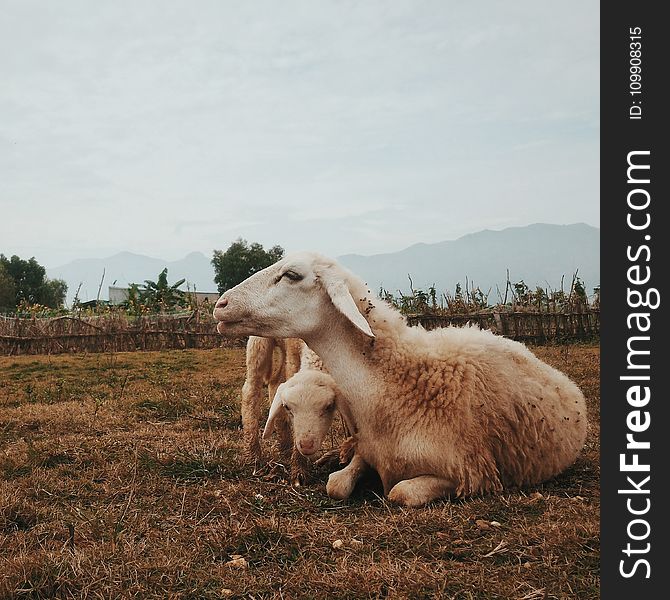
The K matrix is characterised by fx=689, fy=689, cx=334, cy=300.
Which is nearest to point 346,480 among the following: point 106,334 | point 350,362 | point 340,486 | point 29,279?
point 340,486

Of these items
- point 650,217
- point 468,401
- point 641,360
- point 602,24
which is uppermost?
point 602,24

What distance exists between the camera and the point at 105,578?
285cm

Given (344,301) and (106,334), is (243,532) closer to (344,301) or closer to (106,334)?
(344,301)

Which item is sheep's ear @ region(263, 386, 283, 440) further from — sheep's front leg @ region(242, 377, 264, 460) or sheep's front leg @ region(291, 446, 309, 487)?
sheep's front leg @ region(242, 377, 264, 460)

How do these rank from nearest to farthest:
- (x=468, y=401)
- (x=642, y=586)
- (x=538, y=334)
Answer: (x=642, y=586) < (x=468, y=401) < (x=538, y=334)

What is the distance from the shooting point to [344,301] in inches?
156

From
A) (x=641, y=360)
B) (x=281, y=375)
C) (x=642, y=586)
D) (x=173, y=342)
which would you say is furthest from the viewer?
(x=173, y=342)

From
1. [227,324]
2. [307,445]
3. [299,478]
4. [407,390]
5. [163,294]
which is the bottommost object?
[299,478]

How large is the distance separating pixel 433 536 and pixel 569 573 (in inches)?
26.9

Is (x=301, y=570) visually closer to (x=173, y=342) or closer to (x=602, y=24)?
(x=602, y=24)

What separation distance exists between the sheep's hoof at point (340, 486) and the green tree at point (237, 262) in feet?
153

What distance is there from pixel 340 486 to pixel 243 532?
38.2 inches

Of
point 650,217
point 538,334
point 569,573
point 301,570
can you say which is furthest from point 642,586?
point 538,334

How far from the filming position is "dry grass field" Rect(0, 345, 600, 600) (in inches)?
110
